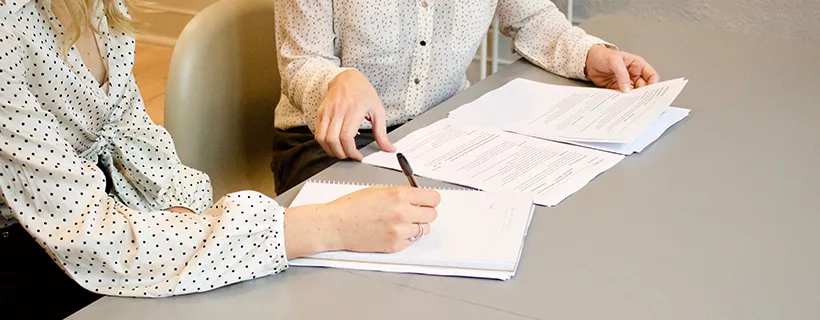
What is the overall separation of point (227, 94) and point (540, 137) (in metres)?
0.57

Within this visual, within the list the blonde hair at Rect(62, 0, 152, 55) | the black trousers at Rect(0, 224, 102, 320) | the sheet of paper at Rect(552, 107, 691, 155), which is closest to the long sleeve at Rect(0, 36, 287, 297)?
the blonde hair at Rect(62, 0, 152, 55)

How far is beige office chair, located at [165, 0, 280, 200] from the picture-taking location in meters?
1.40

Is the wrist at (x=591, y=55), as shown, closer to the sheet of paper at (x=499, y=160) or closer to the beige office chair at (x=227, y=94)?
the sheet of paper at (x=499, y=160)

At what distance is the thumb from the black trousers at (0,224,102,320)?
88 cm

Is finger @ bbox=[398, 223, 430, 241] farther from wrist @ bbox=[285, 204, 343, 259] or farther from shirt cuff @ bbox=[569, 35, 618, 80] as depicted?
shirt cuff @ bbox=[569, 35, 618, 80]

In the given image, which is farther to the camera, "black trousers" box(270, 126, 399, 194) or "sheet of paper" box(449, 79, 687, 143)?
"black trousers" box(270, 126, 399, 194)

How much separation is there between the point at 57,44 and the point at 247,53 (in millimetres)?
484

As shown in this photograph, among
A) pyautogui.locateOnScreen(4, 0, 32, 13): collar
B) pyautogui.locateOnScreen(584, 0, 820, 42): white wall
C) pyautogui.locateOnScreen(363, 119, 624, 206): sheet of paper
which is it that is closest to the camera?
pyautogui.locateOnScreen(4, 0, 32, 13): collar

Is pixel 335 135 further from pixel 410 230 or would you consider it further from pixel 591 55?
pixel 591 55

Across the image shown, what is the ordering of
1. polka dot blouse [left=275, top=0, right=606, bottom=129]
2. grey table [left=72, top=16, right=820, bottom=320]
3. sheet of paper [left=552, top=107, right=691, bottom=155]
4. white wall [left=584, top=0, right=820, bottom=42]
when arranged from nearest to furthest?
grey table [left=72, top=16, right=820, bottom=320]
sheet of paper [left=552, top=107, right=691, bottom=155]
polka dot blouse [left=275, top=0, right=606, bottom=129]
white wall [left=584, top=0, right=820, bottom=42]

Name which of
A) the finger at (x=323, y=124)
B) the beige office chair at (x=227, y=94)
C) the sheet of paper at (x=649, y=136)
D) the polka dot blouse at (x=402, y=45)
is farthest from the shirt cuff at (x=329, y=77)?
the sheet of paper at (x=649, y=136)

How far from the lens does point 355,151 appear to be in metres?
1.17

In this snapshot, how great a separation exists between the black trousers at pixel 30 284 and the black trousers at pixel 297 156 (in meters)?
0.41

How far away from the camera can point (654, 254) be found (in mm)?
924
